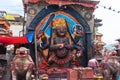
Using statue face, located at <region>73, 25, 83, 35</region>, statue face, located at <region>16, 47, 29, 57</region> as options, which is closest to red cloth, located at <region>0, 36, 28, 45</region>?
statue face, located at <region>16, 47, 29, 57</region>

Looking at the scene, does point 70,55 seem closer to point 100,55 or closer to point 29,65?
point 100,55

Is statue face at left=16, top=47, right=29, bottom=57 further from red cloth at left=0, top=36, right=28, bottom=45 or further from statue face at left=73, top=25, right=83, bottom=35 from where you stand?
statue face at left=73, top=25, right=83, bottom=35

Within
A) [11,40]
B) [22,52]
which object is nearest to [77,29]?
[11,40]

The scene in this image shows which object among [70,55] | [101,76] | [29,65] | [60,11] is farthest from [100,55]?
[29,65]

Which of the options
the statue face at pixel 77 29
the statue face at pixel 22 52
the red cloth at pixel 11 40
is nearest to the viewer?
the statue face at pixel 22 52

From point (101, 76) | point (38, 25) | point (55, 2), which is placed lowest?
point (101, 76)

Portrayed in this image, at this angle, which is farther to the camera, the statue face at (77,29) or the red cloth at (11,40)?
the statue face at (77,29)

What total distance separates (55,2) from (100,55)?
437 cm

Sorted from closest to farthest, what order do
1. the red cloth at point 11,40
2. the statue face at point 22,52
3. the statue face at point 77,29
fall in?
the statue face at point 22,52
the red cloth at point 11,40
the statue face at point 77,29

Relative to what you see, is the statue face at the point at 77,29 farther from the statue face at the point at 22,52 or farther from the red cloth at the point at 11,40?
the statue face at the point at 22,52

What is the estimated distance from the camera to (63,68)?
19.8m

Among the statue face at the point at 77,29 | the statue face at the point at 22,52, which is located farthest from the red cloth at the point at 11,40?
the statue face at the point at 77,29

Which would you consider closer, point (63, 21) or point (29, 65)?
point (29, 65)

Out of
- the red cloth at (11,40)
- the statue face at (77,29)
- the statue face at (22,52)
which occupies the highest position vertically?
the statue face at (77,29)
